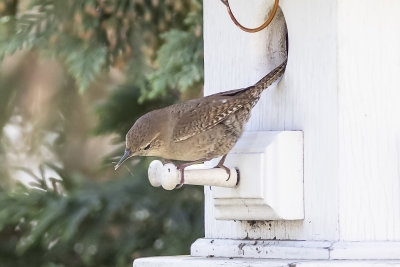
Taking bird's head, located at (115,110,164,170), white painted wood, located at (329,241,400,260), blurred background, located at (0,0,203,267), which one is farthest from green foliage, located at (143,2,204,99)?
white painted wood, located at (329,241,400,260)

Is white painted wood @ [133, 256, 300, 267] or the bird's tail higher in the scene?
the bird's tail

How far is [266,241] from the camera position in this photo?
9.22 feet

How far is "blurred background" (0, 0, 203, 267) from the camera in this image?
13.9ft

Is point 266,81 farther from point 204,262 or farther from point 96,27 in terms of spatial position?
point 96,27

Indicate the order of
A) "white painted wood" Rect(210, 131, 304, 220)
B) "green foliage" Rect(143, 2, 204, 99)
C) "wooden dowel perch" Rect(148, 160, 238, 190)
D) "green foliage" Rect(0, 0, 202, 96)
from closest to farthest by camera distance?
"wooden dowel perch" Rect(148, 160, 238, 190)
"white painted wood" Rect(210, 131, 304, 220)
"green foliage" Rect(143, 2, 204, 99)
"green foliage" Rect(0, 0, 202, 96)

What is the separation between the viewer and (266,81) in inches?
111

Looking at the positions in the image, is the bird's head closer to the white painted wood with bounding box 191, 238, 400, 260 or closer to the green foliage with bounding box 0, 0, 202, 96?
the white painted wood with bounding box 191, 238, 400, 260

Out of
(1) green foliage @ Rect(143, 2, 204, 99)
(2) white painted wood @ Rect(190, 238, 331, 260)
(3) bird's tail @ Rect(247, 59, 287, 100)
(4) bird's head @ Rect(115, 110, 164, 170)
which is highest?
(1) green foliage @ Rect(143, 2, 204, 99)

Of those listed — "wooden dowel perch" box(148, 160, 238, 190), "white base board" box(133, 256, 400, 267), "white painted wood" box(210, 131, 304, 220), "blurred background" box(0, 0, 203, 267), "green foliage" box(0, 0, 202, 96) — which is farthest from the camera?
"green foliage" box(0, 0, 202, 96)

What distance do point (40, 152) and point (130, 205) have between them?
0.90 m

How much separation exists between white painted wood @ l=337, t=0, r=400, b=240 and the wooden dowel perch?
0.32 metres

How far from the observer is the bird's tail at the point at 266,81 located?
111 inches

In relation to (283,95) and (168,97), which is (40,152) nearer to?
(168,97)

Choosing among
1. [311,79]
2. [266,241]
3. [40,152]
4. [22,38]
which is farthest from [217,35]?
[40,152]
